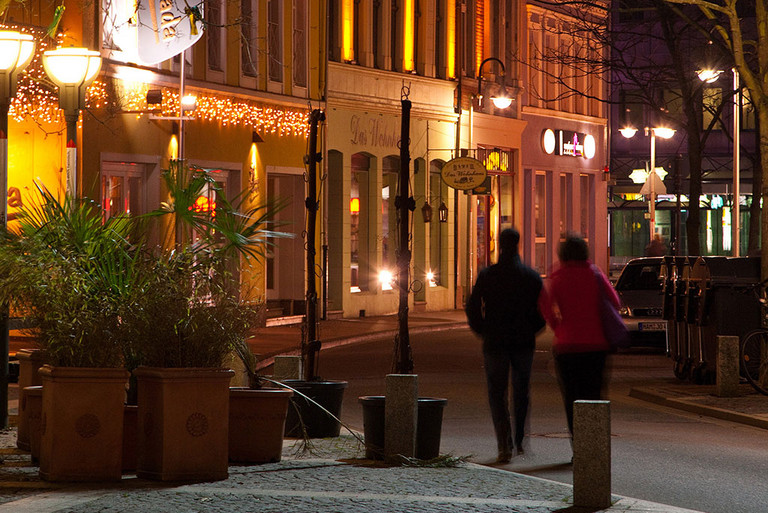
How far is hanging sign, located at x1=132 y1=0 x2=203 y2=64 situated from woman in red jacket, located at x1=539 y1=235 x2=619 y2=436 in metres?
11.8

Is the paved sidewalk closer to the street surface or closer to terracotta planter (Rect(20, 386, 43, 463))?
terracotta planter (Rect(20, 386, 43, 463))

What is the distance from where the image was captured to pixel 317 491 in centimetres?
939

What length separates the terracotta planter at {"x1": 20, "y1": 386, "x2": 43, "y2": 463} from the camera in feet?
34.0

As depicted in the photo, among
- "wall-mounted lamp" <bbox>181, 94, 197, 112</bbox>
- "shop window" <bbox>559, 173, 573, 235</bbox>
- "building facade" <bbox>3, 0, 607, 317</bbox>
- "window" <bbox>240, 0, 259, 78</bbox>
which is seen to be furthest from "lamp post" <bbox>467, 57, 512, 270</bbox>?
"wall-mounted lamp" <bbox>181, 94, 197, 112</bbox>

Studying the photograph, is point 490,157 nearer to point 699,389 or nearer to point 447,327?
point 447,327

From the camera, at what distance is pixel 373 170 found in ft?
109

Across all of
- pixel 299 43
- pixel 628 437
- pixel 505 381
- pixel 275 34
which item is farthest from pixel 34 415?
pixel 299 43

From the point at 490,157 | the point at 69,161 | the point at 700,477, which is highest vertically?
the point at 490,157

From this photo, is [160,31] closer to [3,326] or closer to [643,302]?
[643,302]

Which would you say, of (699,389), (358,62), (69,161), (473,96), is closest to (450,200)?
(473,96)

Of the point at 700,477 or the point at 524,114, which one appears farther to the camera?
the point at 524,114

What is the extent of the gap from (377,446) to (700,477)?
248 cm

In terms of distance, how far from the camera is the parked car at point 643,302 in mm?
23203

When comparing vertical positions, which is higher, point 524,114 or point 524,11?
point 524,11
